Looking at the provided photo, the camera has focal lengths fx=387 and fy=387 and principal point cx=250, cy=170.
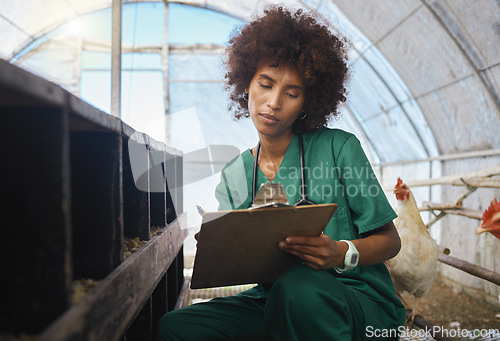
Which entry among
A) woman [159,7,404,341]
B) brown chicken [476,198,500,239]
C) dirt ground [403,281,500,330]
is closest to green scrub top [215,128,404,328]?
woman [159,7,404,341]

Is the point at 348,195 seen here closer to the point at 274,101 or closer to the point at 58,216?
the point at 274,101

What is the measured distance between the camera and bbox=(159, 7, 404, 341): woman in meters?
1.24

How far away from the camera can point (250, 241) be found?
123cm

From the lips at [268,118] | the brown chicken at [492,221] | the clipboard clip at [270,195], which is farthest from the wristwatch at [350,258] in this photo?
the brown chicken at [492,221]

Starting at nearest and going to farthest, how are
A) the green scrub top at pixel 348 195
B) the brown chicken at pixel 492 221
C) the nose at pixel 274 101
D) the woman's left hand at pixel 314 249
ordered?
the woman's left hand at pixel 314 249 < the green scrub top at pixel 348 195 < the nose at pixel 274 101 < the brown chicken at pixel 492 221

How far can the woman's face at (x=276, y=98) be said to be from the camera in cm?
161

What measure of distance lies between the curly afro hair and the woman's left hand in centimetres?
65

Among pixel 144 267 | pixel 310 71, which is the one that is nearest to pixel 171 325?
pixel 144 267

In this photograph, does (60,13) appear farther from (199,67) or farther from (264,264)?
(264,264)

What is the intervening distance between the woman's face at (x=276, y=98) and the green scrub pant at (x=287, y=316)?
0.63 m

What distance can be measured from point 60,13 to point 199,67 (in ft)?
8.00

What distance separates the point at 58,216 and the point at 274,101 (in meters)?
1.06

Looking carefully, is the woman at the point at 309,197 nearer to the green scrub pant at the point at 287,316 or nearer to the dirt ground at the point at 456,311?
the green scrub pant at the point at 287,316

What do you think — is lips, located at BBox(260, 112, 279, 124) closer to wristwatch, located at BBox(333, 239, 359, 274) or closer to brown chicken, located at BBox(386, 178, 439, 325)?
wristwatch, located at BBox(333, 239, 359, 274)
